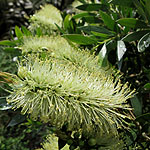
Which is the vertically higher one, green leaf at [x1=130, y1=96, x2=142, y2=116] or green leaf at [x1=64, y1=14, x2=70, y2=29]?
green leaf at [x1=64, y1=14, x2=70, y2=29]

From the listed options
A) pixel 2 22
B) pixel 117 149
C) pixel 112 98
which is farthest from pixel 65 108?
pixel 2 22

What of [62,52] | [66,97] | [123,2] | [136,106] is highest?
[123,2]

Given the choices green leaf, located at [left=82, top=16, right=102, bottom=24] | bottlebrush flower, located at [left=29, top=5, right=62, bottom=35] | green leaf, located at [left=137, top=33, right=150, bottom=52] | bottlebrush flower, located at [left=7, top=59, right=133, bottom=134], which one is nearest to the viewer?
bottlebrush flower, located at [left=7, top=59, right=133, bottom=134]

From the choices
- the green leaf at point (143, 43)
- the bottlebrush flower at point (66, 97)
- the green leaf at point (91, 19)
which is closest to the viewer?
the bottlebrush flower at point (66, 97)

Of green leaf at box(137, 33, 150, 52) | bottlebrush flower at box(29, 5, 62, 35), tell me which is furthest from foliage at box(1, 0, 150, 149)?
bottlebrush flower at box(29, 5, 62, 35)

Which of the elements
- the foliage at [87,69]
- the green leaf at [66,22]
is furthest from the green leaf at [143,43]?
the green leaf at [66,22]

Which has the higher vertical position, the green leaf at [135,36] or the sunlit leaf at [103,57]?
the green leaf at [135,36]

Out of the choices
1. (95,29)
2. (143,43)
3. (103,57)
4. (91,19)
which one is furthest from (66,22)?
(143,43)

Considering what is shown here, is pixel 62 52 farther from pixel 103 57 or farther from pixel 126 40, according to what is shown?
pixel 126 40

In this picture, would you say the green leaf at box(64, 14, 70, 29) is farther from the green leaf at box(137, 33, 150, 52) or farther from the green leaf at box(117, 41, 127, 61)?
the green leaf at box(137, 33, 150, 52)

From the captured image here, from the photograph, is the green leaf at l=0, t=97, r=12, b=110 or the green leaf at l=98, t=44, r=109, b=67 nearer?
the green leaf at l=0, t=97, r=12, b=110

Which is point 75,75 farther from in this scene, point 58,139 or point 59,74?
point 58,139

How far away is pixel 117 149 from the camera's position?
3.72 feet

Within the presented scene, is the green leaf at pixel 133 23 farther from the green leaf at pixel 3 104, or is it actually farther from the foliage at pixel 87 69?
the green leaf at pixel 3 104
